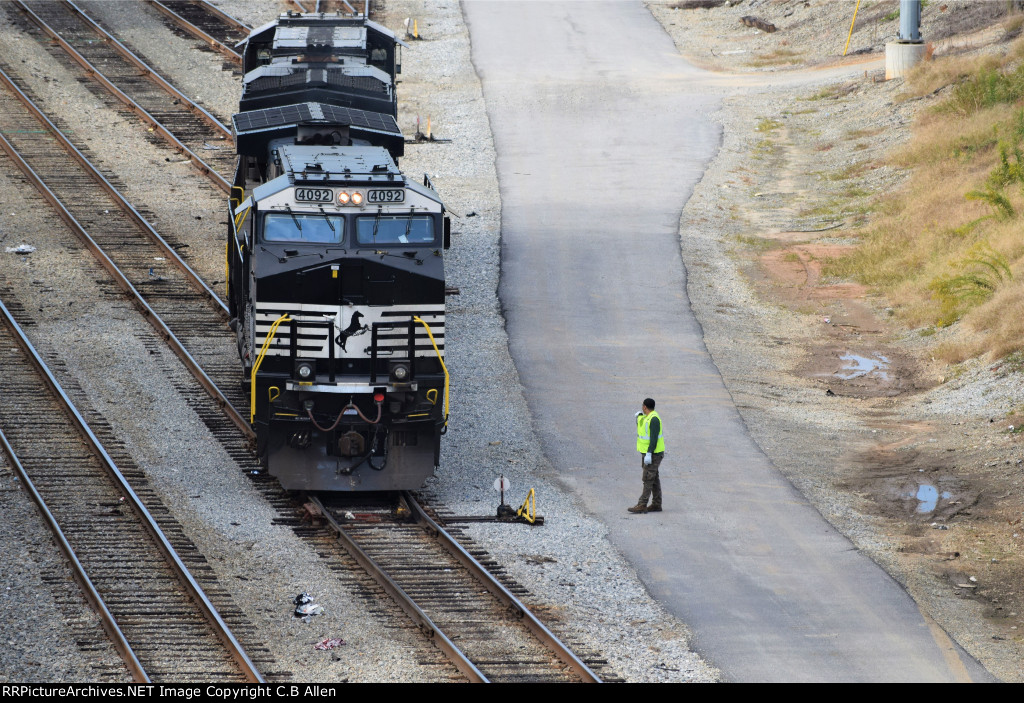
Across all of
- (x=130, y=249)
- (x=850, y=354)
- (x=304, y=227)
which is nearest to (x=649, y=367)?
(x=850, y=354)

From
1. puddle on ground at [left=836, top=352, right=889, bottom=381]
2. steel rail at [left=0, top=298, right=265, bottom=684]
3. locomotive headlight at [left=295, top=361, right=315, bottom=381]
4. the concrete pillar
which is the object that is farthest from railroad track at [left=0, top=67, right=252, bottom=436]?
the concrete pillar

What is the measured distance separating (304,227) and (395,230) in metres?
1.13

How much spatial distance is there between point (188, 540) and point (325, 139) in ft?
23.1

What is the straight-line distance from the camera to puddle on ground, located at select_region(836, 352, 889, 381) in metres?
23.9

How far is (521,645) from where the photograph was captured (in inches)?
528

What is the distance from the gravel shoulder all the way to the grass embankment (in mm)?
513

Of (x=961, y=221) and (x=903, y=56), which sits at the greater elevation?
(x=903, y=56)

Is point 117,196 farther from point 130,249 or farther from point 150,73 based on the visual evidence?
point 150,73

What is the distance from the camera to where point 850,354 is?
82.0 feet

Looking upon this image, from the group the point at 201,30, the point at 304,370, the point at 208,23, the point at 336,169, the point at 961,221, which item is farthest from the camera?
the point at 208,23

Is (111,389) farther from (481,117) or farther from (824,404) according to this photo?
(481,117)

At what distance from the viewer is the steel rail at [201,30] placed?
41.9m

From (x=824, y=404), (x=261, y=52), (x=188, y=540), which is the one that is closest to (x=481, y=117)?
(x=261, y=52)

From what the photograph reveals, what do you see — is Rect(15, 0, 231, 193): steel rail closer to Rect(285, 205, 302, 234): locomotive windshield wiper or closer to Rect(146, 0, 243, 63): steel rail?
Rect(146, 0, 243, 63): steel rail
